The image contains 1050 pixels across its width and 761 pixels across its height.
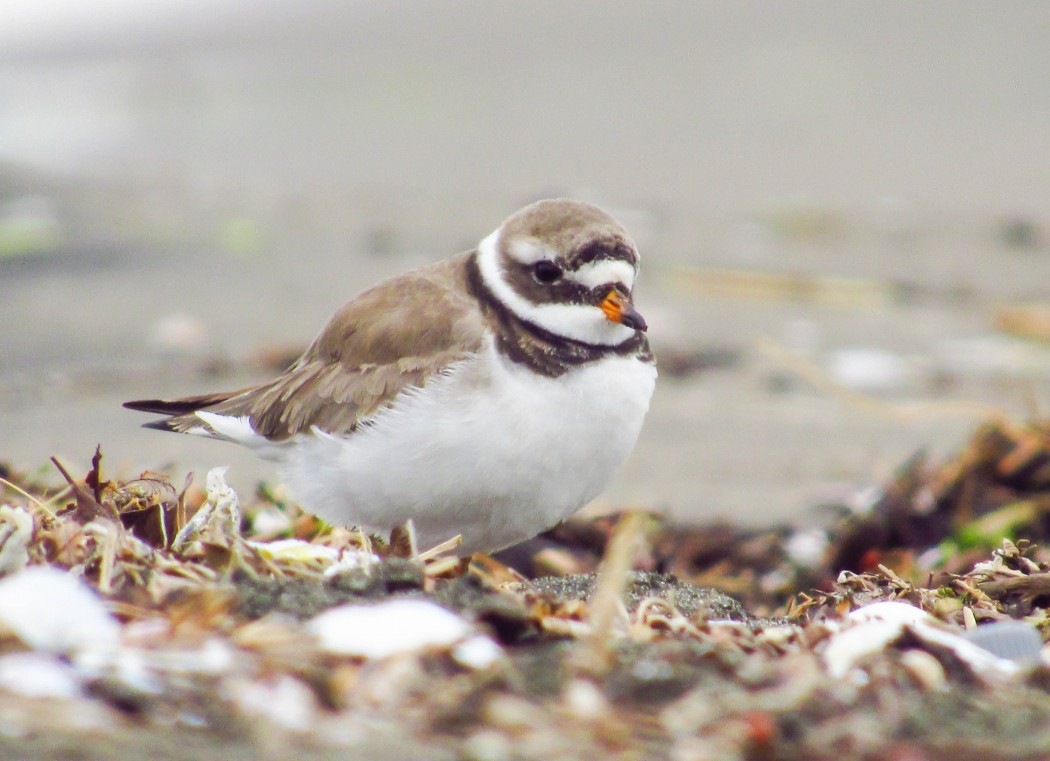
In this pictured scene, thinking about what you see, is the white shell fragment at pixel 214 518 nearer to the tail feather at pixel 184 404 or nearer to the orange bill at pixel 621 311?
the orange bill at pixel 621 311

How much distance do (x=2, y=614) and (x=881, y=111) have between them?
1037 cm

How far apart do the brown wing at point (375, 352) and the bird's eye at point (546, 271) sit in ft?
0.68

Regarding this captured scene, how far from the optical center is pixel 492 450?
12.6 ft

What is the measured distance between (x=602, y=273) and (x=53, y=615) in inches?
78.0

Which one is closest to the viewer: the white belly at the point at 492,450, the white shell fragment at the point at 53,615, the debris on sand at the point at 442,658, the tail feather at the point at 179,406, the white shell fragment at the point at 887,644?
the debris on sand at the point at 442,658

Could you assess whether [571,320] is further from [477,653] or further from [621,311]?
[477,653]

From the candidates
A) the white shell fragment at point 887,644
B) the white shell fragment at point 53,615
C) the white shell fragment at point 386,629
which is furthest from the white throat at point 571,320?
the white shell fragment at point 53,615

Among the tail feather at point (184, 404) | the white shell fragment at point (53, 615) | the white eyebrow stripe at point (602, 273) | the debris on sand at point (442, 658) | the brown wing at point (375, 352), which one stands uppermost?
the white eyebrow stripe at point (602, 273)

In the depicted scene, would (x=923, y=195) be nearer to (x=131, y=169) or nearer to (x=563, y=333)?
(x=131, y=169)

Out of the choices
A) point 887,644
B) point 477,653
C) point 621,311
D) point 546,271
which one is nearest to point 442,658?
point 477,653

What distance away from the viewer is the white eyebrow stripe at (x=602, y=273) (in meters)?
4.08

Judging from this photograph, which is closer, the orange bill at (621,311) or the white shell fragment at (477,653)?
the white shell fragment at (477,653)

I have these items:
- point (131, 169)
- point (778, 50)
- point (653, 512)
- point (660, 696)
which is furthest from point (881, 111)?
point (660, 696)

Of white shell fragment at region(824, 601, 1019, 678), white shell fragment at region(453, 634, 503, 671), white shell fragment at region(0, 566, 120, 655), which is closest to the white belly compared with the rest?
white shell fragment at region(824, 601, 1019, 678)
